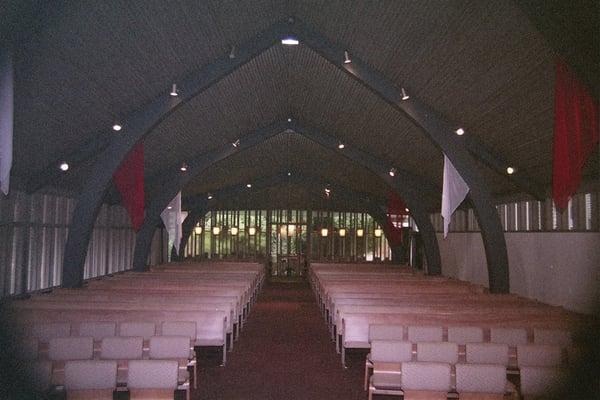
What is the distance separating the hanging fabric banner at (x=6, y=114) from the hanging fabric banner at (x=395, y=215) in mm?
17989

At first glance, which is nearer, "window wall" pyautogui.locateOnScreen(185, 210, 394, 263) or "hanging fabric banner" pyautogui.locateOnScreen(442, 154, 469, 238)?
"hanging fabric banner" pyautogui.locateOnScreen(442, 154, 469, 238)

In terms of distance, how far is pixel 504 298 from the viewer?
15.7m

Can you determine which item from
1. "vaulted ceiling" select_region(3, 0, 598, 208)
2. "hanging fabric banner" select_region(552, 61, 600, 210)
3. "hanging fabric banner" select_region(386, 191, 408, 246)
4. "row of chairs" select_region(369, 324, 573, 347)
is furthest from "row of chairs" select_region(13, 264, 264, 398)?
"hanging fabric banner" select_region(386, 191, 408, 246)

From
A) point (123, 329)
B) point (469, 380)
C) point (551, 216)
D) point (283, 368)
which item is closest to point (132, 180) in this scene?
point (123, 329)

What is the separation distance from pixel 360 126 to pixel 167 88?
7235 millimetres

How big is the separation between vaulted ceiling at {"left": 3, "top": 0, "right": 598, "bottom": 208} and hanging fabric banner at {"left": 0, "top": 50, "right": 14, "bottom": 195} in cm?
53

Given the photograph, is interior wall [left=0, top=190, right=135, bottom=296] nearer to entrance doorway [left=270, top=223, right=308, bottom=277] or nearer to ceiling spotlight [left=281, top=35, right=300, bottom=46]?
ceiling spotlight [left=281, top=35, right=300, bottom=46]

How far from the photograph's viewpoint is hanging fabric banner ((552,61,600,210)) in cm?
938

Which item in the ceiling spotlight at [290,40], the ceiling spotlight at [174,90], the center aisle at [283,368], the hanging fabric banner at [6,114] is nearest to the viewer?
the hanging fabric banner at [6,114]

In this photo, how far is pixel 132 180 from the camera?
665 inches

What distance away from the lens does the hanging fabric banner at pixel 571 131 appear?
30.8 ft

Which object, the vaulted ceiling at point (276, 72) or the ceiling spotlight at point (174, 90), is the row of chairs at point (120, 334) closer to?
the vaulted ceiling at point (276, 72)

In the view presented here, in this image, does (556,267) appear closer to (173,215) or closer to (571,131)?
(571,131)

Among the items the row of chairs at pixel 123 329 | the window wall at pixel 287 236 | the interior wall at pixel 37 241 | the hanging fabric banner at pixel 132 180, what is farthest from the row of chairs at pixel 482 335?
the window wall at pixel 287 236
